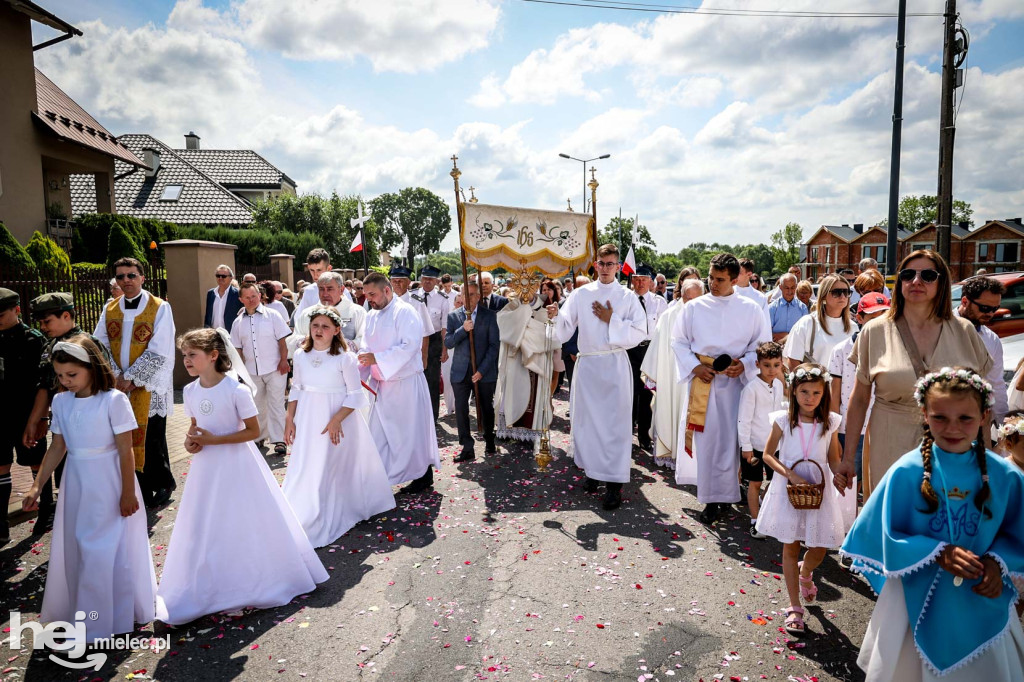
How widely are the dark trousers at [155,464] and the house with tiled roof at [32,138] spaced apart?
14.5 metres

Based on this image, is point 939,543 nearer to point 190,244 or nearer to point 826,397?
point 826,397

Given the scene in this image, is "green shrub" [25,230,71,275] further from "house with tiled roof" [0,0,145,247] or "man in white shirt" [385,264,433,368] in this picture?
"man in white shirt" [385,264,433,368]

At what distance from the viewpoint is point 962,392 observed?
8.23ft

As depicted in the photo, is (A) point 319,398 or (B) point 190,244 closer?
(A) point 319,398

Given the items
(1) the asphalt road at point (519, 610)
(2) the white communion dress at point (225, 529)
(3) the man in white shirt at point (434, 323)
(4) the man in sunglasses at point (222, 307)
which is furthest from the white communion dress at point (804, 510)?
(4) the man in sunglasses at point (222, 307)

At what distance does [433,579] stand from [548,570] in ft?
2.73

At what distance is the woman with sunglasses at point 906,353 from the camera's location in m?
3.50

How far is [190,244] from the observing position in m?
11.8

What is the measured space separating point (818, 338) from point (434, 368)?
5342 mm

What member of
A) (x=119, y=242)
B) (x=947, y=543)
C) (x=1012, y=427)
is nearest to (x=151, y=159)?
(x=119, y=242)

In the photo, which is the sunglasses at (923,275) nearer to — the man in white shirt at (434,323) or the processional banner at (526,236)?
the processional banner at (526,236)

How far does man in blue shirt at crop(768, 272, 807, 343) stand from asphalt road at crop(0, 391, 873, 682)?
119 inches

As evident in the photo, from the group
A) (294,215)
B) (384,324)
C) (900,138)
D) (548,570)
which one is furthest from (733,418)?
(294,215)

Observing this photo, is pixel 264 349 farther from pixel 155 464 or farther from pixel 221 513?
pixel 221 513
